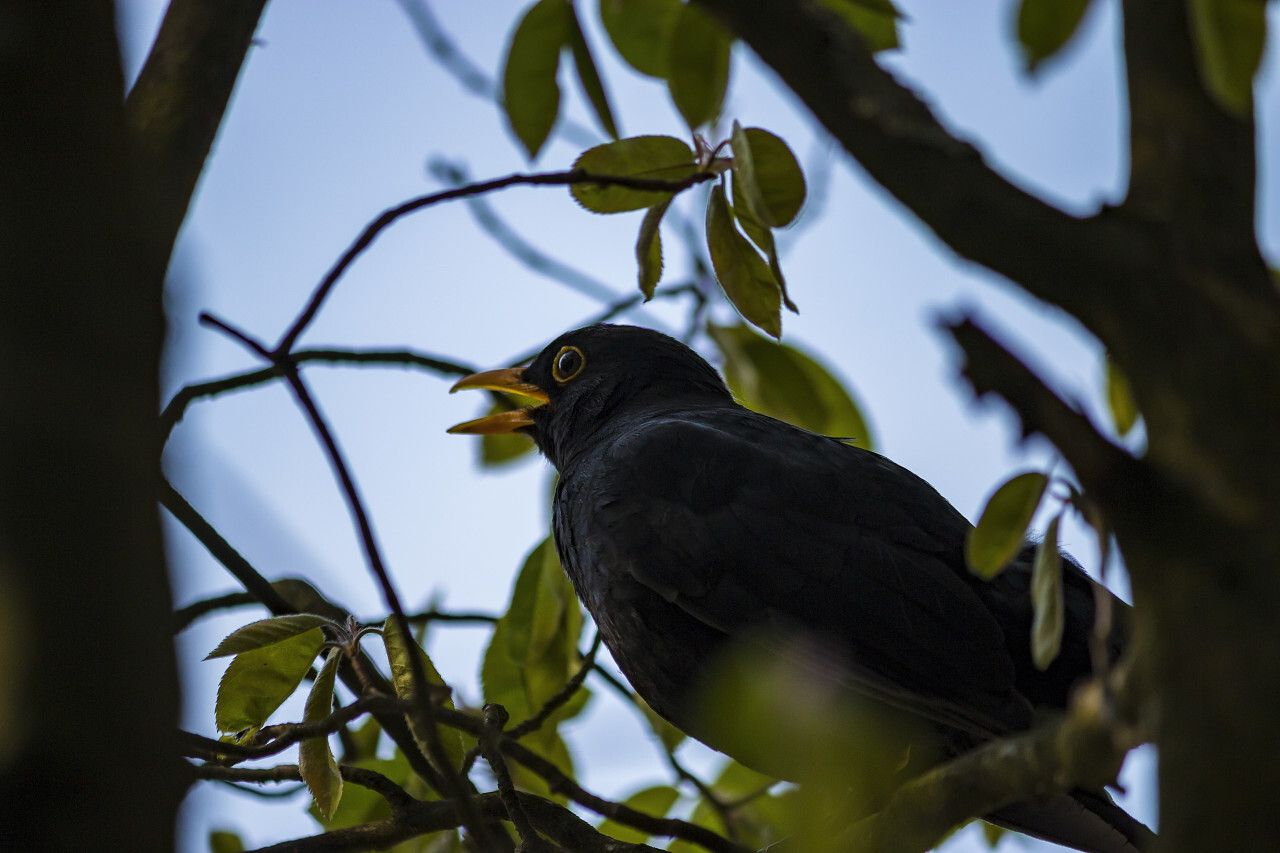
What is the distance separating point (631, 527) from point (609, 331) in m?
1.57

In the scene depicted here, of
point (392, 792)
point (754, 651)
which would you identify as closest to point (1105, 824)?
point (754, 651)

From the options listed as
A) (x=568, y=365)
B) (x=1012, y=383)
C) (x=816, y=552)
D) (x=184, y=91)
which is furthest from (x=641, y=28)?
(x=568, y=365)

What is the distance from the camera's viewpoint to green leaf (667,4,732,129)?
84.9 inches

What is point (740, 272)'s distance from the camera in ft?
8.48

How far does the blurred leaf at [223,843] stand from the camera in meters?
3.74

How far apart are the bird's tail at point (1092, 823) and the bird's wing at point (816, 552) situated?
22 cm

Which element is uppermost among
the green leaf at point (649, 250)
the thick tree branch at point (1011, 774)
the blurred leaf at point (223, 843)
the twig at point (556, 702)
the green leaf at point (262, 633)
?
the green leaf at point (649, 250)

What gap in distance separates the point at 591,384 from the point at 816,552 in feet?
5.41

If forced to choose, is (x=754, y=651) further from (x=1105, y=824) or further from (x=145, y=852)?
(x=145, y=852)

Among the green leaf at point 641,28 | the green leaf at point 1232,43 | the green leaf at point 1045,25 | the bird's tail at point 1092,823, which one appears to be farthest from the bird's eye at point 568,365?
the green leaf at point 1232,43

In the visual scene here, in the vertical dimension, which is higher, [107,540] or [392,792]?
[107,540]

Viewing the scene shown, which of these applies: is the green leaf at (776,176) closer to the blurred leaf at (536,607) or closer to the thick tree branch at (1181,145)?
the thick tree branch at (1181,145)

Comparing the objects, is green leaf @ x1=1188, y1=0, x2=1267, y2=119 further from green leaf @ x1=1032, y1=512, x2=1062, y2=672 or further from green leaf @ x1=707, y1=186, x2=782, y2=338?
green leaf @ x1=707, y1=186, x2=782, y2=338

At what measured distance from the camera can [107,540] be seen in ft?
3.83
